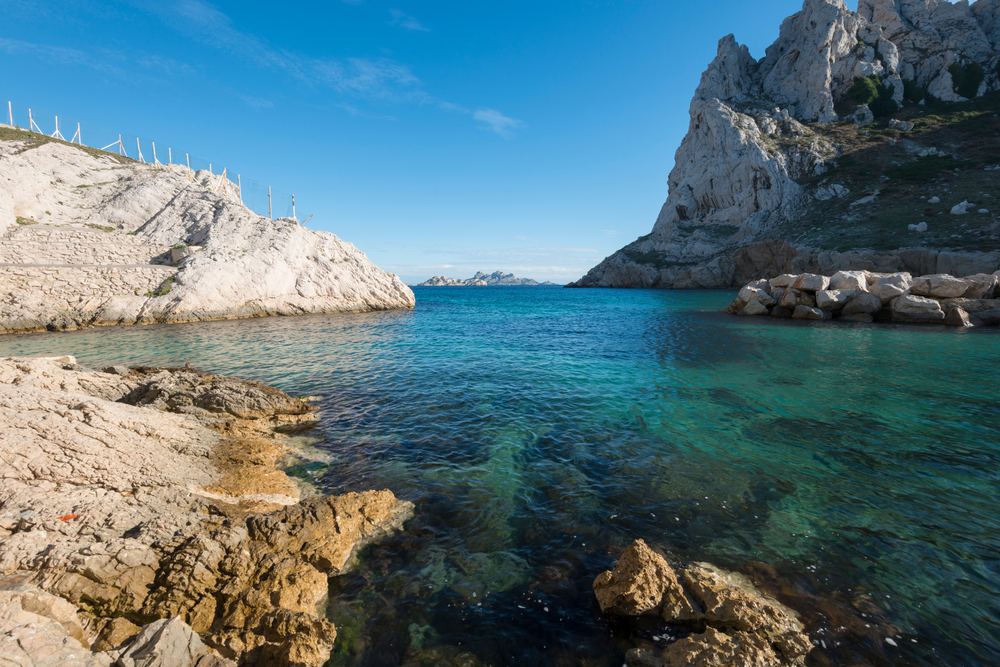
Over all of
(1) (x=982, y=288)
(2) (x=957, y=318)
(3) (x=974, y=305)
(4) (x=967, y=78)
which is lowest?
(2) (x=957, y=318)

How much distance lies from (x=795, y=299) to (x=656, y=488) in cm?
3221

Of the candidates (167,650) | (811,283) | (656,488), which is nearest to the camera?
(167,650)

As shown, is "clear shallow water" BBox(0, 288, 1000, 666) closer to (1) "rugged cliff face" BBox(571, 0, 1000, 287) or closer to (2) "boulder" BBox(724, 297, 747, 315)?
(2) "boulder" BBox(724, 297, 747, 315)

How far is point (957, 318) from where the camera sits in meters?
25.4

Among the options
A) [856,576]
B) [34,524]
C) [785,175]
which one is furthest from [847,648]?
[785,175]

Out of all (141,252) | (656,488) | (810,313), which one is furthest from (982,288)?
(141,252)

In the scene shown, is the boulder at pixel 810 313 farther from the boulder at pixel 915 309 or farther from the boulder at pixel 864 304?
the boulder at pixel 915 309

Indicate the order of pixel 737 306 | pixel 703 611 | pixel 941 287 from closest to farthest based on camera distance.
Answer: pixel 703 611, pixel 941 287, pixel 737 306

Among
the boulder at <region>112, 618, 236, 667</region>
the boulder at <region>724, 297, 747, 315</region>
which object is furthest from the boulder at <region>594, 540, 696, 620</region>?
the boulder at <region>724, 297, 747, 315</region>

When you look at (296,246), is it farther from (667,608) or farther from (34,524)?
(667,608)

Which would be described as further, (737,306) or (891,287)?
(737,306)

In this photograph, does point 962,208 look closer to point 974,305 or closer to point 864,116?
point 974,305

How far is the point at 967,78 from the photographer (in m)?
77.7

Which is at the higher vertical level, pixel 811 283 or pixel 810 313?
pixel 811 283
